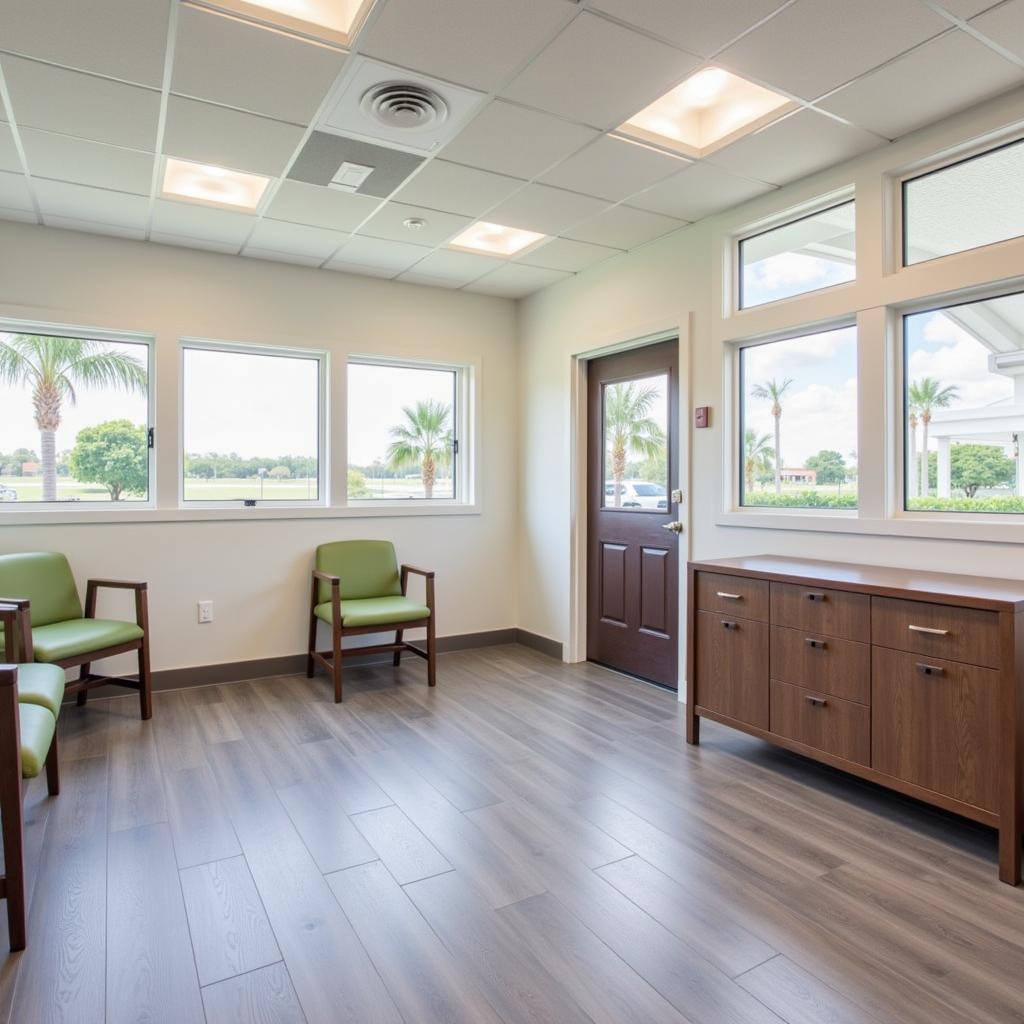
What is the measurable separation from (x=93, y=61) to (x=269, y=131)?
1.98ft

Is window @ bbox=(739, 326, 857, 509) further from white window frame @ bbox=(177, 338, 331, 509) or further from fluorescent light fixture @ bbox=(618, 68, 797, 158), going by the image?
white window frame @ bbox=(177, 338, 331, 509)

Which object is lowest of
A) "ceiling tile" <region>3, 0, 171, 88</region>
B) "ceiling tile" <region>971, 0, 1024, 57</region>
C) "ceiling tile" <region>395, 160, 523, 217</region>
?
"ceiling tile" <region>971, 0, 1024, 57</region>

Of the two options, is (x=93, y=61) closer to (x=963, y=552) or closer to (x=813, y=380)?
(x=813, y=380)

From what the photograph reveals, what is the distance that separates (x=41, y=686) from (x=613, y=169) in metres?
2.92

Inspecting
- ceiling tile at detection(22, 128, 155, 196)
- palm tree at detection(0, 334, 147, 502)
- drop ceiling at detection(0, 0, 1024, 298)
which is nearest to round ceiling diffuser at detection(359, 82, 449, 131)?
drop ceiling at detection(0, 0, 1024, 298)

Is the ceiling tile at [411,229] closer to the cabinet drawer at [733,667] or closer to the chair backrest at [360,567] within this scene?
the chair backrest at [360,567]

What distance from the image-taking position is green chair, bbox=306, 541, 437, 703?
12.6 ft

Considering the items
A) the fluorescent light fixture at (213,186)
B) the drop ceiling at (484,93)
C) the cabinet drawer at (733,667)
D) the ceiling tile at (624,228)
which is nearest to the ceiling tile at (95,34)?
the drop ceiling at (484,93)

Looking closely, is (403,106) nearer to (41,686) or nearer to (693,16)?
(693,16)

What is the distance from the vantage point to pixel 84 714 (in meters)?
3.52

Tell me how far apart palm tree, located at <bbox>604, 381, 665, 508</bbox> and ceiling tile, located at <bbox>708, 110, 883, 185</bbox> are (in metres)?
1.35

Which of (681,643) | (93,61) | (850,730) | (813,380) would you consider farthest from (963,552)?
(93,61)

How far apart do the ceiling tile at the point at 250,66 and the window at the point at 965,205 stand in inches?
87.0

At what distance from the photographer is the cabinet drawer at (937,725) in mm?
2074
